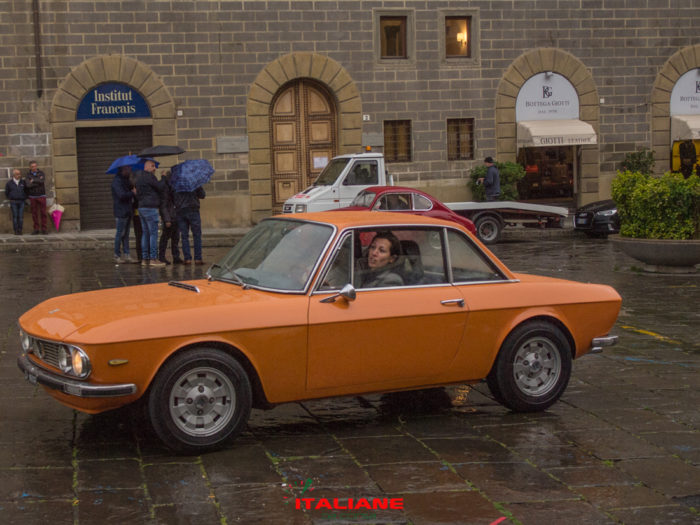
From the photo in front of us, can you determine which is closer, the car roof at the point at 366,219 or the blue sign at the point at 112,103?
the car roof at the point at 366,219

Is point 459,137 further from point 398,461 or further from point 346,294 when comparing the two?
point 398,461

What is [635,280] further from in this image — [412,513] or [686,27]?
[686,27]

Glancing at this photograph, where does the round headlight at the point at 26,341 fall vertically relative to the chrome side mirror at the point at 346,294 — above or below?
below

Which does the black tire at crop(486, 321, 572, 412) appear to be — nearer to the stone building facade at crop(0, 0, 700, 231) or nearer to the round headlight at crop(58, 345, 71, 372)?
the round headlight at crop(58, 345, 71, 372)

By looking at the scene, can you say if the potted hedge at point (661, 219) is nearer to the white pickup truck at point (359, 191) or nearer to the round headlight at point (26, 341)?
the white pickup truck at point (359, 191)

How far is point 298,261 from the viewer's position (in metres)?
7.07

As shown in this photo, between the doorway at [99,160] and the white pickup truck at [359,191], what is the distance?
205 inches

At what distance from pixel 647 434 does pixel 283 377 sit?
2399mm

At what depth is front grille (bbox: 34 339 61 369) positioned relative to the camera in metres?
6.43

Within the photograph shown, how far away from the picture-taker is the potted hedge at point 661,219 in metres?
15.5

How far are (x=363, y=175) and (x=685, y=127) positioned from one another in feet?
35.9

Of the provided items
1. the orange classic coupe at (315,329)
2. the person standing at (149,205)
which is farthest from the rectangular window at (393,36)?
the orange classic coupe at (315,329)

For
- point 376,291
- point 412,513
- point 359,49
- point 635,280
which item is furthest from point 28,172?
point 412,513

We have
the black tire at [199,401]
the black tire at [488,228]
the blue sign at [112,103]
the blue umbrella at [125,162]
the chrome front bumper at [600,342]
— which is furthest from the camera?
the blue sign at [112,103]
